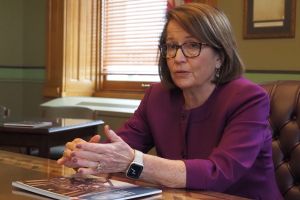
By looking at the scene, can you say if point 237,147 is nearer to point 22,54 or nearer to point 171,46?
point 171,46

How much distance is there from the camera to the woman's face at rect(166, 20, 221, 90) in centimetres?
168

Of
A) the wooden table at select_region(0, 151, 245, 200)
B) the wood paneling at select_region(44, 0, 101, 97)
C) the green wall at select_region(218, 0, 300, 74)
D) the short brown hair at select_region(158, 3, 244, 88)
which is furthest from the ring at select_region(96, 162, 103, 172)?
the wood paneling at select_region(44, 0, 101, 97)

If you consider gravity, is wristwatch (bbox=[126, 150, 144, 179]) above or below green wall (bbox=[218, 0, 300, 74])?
below

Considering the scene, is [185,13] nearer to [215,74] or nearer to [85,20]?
[215,74]

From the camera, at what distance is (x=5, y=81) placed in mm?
5453

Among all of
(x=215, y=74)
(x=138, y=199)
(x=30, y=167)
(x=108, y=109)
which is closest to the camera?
(x=138, y=199)

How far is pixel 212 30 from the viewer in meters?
1.67

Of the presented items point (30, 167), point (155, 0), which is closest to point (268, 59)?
point (155, 0)

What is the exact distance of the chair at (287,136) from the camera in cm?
193

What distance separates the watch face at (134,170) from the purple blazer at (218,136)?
5.7 inches

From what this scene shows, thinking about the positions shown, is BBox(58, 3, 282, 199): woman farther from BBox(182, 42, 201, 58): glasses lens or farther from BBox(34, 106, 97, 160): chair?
BBox(34, 106, 97, 160): chair

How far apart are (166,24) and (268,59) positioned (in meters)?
1.66

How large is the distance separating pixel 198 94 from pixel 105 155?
0.52m

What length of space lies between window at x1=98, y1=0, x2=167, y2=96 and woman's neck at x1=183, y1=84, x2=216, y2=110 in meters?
2.64
